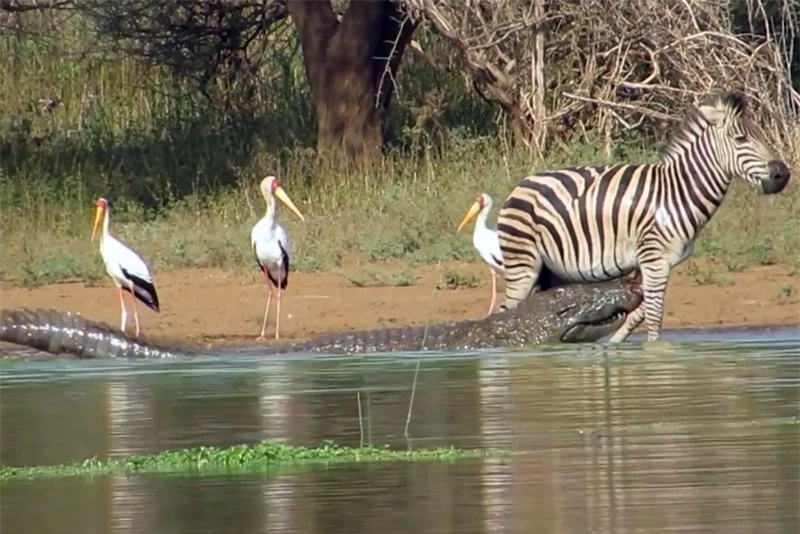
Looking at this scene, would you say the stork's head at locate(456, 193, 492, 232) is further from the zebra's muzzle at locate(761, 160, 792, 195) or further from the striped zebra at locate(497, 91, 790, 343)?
the zebra's muzzle at locate(761, 160, 792, 195)

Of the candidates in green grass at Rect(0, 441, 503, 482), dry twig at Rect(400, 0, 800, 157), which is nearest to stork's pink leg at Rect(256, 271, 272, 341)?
dry twig at Rect(400, 0, 800, 157)

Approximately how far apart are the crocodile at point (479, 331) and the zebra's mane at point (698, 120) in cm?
106

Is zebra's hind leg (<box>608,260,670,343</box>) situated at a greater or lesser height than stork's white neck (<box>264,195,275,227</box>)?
lesser

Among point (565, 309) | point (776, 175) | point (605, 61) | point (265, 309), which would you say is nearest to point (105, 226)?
point (265, 309)

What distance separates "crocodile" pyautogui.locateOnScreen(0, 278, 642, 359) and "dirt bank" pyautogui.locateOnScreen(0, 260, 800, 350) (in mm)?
1044

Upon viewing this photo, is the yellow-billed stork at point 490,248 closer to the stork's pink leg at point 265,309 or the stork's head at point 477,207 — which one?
the stork's head at point 477,207

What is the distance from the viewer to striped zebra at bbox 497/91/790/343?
11.9 meters

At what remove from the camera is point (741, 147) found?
12.0 metres

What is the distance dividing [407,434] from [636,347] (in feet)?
11.7

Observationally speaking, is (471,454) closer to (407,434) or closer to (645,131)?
(407,434)

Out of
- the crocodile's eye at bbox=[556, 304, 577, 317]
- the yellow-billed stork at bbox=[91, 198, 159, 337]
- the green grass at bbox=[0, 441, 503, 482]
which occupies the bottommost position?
the green grass at bbox=[0, 441, 503, 482]

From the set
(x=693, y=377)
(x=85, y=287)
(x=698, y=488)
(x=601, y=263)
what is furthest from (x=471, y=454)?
(x=85, y=287)

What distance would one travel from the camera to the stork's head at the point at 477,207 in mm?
13914

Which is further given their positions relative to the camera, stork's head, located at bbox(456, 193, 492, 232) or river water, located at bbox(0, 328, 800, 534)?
stork's head, located at bbox(456, 193, 492, 232)
